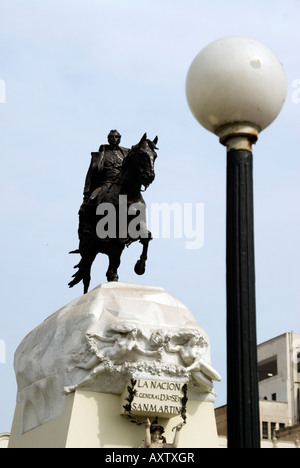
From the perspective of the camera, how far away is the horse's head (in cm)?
1052

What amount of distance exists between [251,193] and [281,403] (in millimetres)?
49055

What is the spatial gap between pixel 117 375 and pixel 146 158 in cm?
271

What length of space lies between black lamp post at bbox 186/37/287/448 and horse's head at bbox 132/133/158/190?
203 inches

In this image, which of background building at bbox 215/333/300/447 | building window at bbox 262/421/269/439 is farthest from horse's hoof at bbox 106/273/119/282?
building window at bbox 262/421/269/439

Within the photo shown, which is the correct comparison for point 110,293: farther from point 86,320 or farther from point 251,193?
point 251,193

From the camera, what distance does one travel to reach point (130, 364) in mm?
8883

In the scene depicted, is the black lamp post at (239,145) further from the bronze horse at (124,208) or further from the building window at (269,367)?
the building window at (269,367)

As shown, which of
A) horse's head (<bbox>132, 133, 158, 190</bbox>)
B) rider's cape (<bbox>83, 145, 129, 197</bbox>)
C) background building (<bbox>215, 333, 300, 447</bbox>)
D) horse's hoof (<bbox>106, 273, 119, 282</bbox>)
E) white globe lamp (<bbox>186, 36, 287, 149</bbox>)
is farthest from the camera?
background building (<bbox>215, 333, 300, 447</bbox>)

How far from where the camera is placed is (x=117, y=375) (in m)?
8.87

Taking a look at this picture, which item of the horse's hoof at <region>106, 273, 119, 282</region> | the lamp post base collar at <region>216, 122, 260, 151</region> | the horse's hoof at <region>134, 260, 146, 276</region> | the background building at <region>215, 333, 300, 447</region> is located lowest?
the lamp post base collar at <region>216, 122, 260, 151</region>

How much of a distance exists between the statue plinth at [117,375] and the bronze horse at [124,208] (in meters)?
1.51

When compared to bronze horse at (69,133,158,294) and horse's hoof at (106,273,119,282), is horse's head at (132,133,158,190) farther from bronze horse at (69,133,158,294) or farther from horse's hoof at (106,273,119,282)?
horse's hoof at (106,273,119,282)
